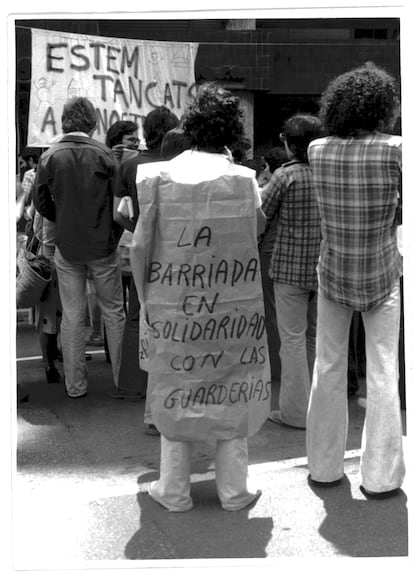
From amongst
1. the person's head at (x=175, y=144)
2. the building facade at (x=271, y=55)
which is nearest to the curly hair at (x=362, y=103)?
the person's head at (x=175, y=144)

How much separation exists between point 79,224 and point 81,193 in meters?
0.19

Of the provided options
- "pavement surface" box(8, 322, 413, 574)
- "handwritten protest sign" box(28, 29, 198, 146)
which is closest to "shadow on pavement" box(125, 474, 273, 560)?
"pavement surface" box(8, 322, 413, 574)

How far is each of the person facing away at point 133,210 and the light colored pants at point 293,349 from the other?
0.79 m

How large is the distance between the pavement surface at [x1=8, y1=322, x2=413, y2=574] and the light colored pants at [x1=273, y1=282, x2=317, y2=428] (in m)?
0.14

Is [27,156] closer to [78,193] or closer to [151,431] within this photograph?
[78,193]

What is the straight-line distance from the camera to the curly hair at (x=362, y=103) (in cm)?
343

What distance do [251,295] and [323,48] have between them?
24.0ft

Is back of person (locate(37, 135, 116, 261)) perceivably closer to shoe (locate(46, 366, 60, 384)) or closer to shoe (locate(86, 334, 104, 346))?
shoe (locate(46, 366, 60, 384))

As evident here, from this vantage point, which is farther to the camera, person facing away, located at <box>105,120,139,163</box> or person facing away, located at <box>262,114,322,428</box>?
person facing away, located at <box>105,120,139,163</box>

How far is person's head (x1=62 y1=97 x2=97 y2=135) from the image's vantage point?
4969 millimetres

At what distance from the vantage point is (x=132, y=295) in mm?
4977

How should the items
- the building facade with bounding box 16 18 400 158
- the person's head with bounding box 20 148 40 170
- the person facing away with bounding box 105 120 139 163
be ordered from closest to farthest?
the person facing away with bounding box 105 120 139 163 → the person's head with bounding box 20 148 40 170 → the building facade with bounding box 16 18 400 158

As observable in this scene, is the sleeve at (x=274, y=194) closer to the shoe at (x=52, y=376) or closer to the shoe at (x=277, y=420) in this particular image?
the shoe at (x=277, y=420)

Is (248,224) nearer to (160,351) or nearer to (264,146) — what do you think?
(160,351)
